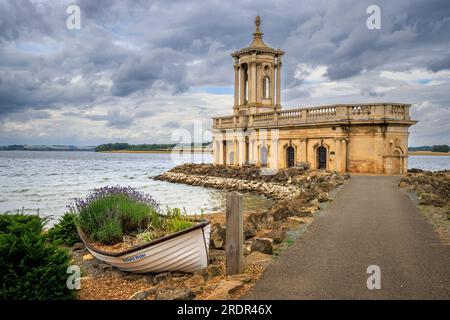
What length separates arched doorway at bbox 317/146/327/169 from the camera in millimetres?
30281

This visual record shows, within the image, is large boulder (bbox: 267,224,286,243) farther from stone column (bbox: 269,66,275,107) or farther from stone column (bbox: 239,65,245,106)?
stone column (bbox: 239,65,245,106)

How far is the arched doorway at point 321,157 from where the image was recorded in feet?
99.3

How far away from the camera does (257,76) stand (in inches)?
1554

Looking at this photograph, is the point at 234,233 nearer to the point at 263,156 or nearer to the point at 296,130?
the point at 296,130

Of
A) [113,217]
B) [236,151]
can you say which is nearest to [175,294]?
[113,217]

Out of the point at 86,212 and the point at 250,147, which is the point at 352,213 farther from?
the point at 250,147

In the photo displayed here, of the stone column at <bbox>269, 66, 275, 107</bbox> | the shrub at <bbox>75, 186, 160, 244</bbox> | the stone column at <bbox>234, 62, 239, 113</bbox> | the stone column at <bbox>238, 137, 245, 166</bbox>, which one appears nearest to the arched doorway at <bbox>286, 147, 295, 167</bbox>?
the stone column at <bbox>238, 137, 245, 166</bbox>

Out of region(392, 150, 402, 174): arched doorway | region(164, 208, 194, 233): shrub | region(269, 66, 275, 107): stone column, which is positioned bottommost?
region(164, 208, 194, 233): shrub

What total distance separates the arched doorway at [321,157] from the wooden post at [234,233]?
2436 cm

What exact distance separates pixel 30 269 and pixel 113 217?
13.4 ft

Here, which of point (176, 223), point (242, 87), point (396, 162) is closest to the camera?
point (176, 223)

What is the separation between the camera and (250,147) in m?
38.9

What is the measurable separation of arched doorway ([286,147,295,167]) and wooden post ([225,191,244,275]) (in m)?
27.0

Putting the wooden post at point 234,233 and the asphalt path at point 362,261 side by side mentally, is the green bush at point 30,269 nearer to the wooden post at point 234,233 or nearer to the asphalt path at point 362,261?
the wooden post at point 234,233
